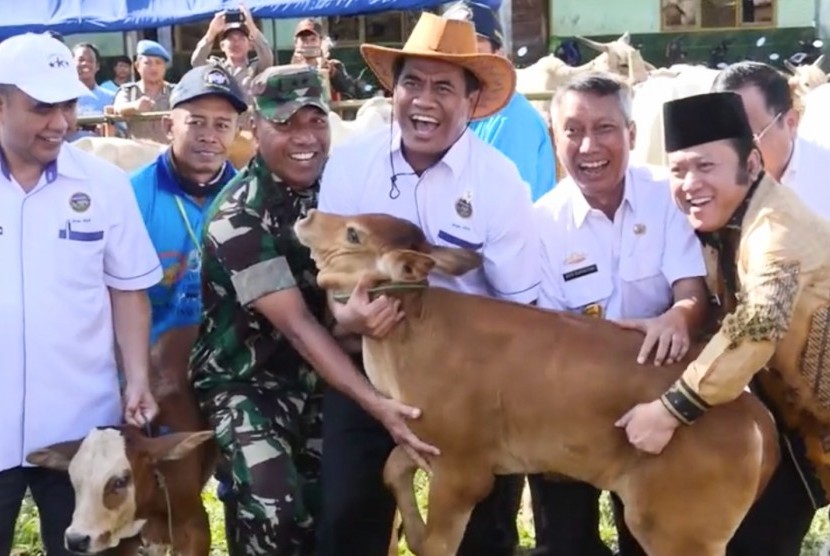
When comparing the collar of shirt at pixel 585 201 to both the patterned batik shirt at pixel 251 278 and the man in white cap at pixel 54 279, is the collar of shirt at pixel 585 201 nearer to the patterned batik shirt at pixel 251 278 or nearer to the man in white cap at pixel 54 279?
Answer: the patterned batik shirt at pixel 251 278

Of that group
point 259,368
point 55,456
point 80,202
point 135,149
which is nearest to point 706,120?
point 259,368

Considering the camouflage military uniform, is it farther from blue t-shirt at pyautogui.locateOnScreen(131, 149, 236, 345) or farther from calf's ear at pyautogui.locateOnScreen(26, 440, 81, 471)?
calf's ear at pyautogui.locateOnScreen(26, 440, 81, 471)

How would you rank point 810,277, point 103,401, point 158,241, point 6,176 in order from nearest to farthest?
1. point 810,277
2. point 6,176
3. point 103,401
4. point 158,241

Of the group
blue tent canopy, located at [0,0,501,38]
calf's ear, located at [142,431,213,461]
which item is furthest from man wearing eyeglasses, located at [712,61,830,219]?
blue tent canopy, located at [0,0,501,38]

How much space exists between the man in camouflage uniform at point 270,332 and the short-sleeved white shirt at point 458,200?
0.26 m

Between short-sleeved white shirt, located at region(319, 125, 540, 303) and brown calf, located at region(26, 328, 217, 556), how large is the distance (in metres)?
1.09

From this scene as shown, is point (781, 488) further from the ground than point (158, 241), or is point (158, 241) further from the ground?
point (158, 241)

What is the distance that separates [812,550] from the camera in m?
6.01

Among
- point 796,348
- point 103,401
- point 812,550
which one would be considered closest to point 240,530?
point 103,401

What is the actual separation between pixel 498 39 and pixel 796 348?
110 inches

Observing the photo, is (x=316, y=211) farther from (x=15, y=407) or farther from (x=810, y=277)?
(x=810, y=277)

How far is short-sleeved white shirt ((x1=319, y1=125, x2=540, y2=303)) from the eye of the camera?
4.81 meters

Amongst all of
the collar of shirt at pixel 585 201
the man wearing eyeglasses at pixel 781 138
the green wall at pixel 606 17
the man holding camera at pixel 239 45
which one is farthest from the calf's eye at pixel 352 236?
the green wall at pixel 606 17

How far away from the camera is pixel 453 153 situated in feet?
15.8
